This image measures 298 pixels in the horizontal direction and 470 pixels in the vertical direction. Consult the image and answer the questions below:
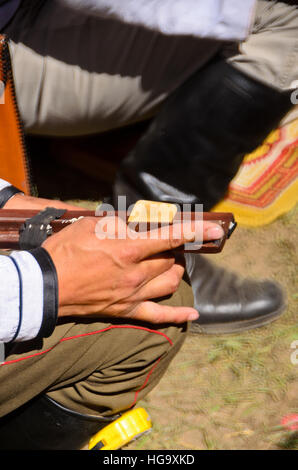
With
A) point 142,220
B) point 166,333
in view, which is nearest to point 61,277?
point 142,220

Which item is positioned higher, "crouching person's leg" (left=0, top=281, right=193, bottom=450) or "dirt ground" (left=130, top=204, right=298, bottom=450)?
"crouching person's leg" (left=0, top=281, right=193, bottom=450)

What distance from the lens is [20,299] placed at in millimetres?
748

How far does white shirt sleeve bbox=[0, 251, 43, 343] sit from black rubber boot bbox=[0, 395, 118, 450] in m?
0.23

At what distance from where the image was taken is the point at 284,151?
1746mm

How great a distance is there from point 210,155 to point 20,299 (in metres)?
0.87

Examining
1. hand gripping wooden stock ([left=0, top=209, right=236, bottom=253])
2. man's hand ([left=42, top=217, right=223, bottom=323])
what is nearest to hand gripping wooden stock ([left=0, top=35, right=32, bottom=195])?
hand gripping wooden stock ([left=0, top=209, right=236, bottom=253])

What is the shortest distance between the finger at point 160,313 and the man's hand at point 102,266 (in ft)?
0.07

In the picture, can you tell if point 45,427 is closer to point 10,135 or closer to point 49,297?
point 49,297

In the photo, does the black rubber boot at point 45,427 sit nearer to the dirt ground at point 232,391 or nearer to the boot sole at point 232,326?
the dirt ground at point 232,391

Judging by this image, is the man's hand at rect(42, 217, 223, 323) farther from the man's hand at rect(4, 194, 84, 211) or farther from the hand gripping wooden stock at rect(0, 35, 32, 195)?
the hand gripping wooden stock at rect(0, 35, 32, 195)

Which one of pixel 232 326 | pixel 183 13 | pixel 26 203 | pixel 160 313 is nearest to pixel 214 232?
pixel 160 313

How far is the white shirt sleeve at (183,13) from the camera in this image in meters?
1.16

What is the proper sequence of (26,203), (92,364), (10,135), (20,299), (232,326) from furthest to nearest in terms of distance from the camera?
(232,326) < (10,135) < (26,203) < (92,364) < (20,299)

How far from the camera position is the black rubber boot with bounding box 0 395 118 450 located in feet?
3.08
